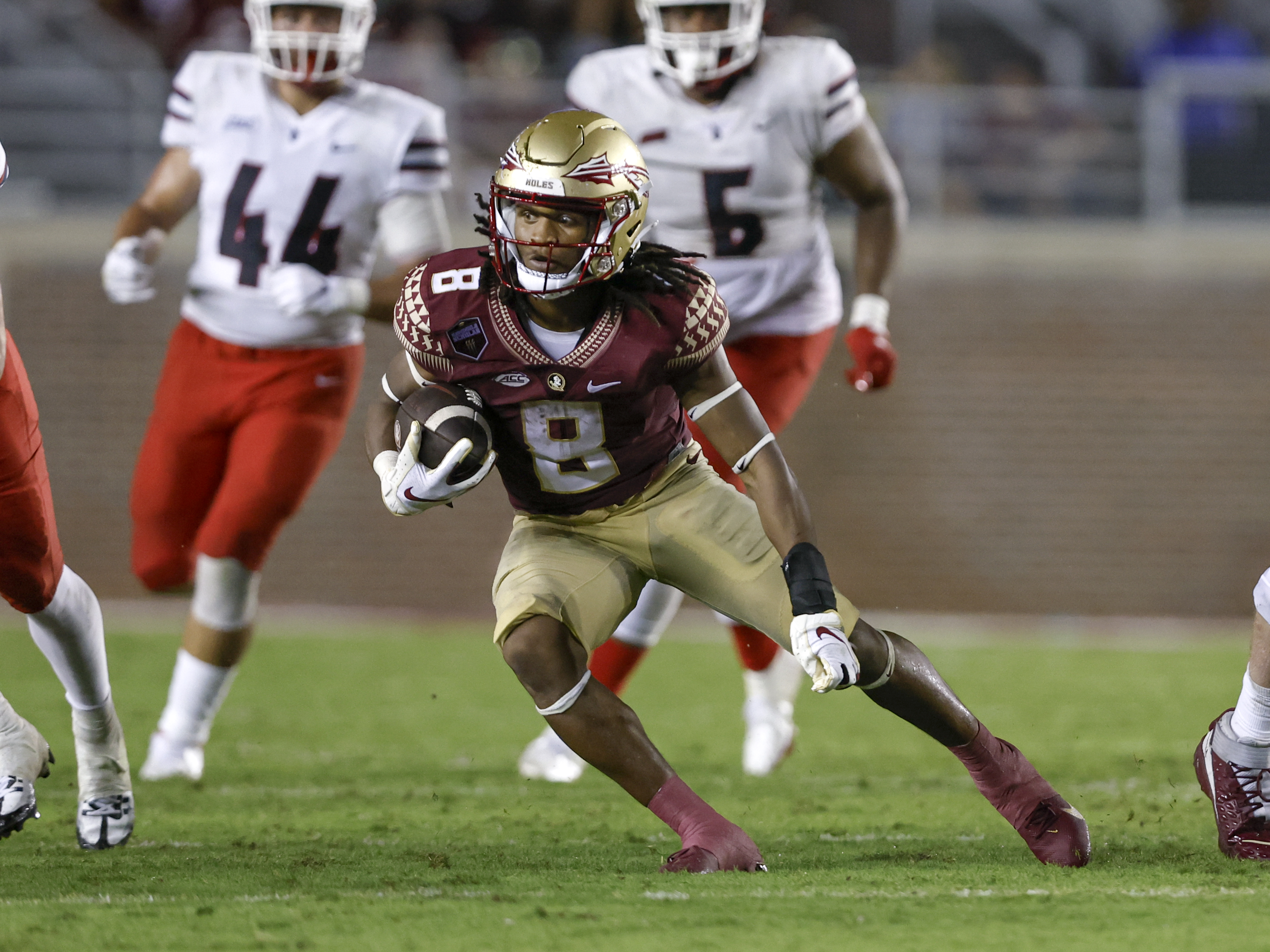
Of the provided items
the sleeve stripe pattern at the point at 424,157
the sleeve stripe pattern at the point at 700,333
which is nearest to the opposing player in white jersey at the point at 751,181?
the sleeve stripe pattern at the point at 424,157

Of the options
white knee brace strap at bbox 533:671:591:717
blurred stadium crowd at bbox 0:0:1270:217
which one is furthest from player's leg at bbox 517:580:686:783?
blurred stadium crowd at bbox 0:0:1270:217

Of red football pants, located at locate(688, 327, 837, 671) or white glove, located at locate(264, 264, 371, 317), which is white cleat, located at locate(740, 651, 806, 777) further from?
white glove, located at locate(264, 264, 371, 317)

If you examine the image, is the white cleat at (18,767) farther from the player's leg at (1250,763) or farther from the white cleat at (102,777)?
the player's leg at (1250,763)

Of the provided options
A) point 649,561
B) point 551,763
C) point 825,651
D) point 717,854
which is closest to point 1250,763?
point 825,651

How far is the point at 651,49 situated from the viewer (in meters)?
4.43

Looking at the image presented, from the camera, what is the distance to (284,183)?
452 centimetres

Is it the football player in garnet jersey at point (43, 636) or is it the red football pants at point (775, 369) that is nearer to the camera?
the football player in garnet jersey at point (43, 636)

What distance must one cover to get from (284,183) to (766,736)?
6.58 ft

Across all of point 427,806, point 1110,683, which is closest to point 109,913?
point 427,806

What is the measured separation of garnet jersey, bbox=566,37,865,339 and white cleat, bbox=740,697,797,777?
3.43ft

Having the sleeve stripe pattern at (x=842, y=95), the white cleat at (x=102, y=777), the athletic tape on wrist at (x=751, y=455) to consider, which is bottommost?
the white cleat at (x=102, y=777)

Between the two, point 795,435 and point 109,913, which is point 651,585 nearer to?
point 109,913

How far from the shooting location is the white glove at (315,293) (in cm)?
427

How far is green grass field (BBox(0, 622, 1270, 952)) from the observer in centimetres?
249
